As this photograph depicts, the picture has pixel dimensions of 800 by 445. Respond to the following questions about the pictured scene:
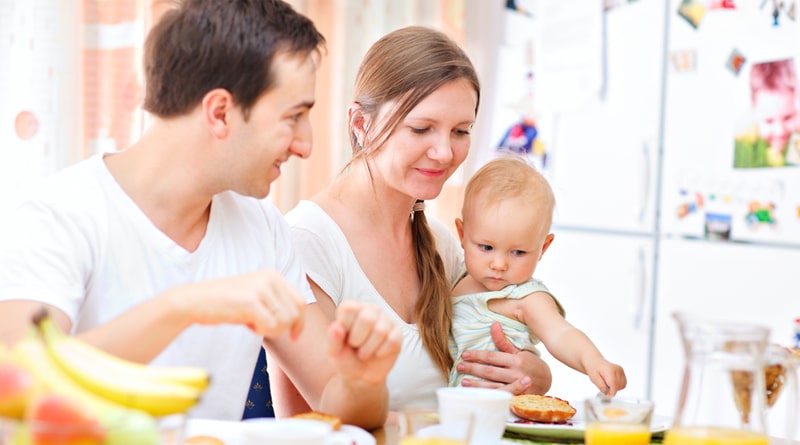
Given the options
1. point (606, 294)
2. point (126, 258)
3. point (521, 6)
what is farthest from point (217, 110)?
point (521, 6)

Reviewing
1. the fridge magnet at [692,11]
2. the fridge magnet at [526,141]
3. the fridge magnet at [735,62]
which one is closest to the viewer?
the fridge magnet at [735,62]

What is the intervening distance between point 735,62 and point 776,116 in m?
0.22

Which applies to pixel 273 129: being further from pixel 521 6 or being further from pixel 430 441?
pixel 521 6

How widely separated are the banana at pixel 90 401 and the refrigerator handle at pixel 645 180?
8.14ft

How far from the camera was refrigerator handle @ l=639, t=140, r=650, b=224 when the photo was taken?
3.04 m

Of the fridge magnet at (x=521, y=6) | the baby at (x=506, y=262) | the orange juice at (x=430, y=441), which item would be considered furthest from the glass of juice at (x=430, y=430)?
the fridge magnet at (x=521, y=6)

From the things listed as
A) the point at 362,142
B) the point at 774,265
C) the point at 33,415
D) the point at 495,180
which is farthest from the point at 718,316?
the point at 33,415

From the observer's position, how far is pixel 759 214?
2.73 m

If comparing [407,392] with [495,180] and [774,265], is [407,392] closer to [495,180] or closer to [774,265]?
[495,180]

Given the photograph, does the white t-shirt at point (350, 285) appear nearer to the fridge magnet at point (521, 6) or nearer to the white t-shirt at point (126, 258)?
the white t-shirt at point (126, 258)

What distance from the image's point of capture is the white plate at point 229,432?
1.13 meters

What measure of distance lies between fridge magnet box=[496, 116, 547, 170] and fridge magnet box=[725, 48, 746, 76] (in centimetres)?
85

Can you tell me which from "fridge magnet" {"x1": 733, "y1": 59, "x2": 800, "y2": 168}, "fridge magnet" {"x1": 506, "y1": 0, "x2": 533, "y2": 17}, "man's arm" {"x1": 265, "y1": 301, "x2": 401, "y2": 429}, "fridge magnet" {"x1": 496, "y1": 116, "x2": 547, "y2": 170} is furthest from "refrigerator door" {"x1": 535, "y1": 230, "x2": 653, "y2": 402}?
"man's arm" {"x1": 265, "y1": 301, "x2": 401, "y2": 429}

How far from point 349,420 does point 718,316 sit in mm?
1813
